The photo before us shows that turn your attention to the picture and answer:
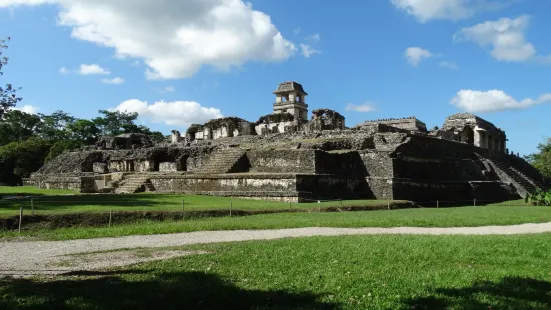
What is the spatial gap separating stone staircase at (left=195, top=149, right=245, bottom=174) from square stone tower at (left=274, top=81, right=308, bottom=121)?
28667 millimetres

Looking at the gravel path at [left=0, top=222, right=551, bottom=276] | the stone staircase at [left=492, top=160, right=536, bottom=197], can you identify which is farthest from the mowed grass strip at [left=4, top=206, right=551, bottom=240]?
the stone staircase at [left=492, top=160, right=536, bottom=197]

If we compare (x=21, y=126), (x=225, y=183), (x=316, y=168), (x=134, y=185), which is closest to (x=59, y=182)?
(x=134, y=185)

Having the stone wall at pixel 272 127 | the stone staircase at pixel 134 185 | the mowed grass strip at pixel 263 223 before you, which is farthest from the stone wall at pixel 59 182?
the mowed grass strip at pixel 263 223

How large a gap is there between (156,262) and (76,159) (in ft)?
94.3

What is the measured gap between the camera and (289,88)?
5275 cm

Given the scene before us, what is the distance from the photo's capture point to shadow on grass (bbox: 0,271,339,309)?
494 centimetres

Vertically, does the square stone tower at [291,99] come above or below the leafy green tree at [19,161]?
above

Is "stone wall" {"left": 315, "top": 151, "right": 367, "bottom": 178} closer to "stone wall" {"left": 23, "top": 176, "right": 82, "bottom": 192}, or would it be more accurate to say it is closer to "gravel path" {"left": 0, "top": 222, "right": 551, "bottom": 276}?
"gravel path" {"left": 0, "top": 222, "right": 551, "bottom": 276}

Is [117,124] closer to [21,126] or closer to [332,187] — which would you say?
[21,126]

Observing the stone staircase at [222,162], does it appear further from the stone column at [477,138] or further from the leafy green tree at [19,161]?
the leafy green tree at [19,161]

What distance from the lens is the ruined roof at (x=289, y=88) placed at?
52.7 metres

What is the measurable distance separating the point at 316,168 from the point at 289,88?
34.1 m

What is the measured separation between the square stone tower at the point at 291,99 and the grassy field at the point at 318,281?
44419 mm

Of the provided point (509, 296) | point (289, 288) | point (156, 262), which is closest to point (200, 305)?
point (289, 288)
